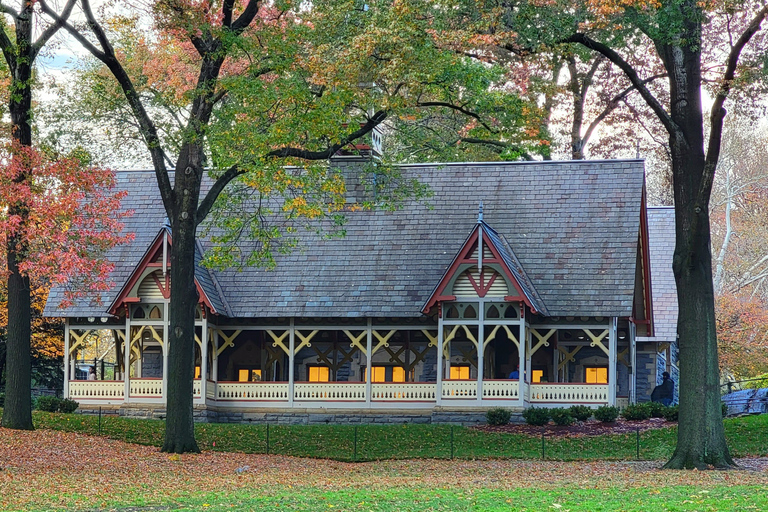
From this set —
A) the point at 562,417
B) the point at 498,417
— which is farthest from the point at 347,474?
the point at 562,417

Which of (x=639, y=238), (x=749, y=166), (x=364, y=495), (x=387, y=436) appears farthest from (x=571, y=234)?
(x=749, y=166)

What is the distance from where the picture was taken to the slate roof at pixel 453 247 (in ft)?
114

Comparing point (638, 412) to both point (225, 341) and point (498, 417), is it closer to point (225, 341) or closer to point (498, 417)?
point (498, 417)

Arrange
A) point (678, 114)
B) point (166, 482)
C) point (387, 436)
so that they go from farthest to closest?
point (387, 436), point (678, 114), point (166, 482)

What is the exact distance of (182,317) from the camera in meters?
25.8

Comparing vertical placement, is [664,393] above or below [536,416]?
above

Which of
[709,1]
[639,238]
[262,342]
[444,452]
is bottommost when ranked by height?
[444,452]

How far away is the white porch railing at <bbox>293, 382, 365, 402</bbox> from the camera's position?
34844 millimetres

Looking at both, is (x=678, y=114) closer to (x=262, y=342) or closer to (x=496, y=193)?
(x=496, y=193)

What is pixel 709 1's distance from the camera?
20.5 metres

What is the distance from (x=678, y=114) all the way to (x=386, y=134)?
1038 inches

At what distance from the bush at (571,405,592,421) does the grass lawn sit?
109 inches

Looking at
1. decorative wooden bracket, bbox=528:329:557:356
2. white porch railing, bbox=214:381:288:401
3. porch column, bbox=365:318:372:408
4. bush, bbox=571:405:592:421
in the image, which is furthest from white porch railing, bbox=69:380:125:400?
bush, bbox=571:405:592:421

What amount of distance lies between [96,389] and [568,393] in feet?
51.2
